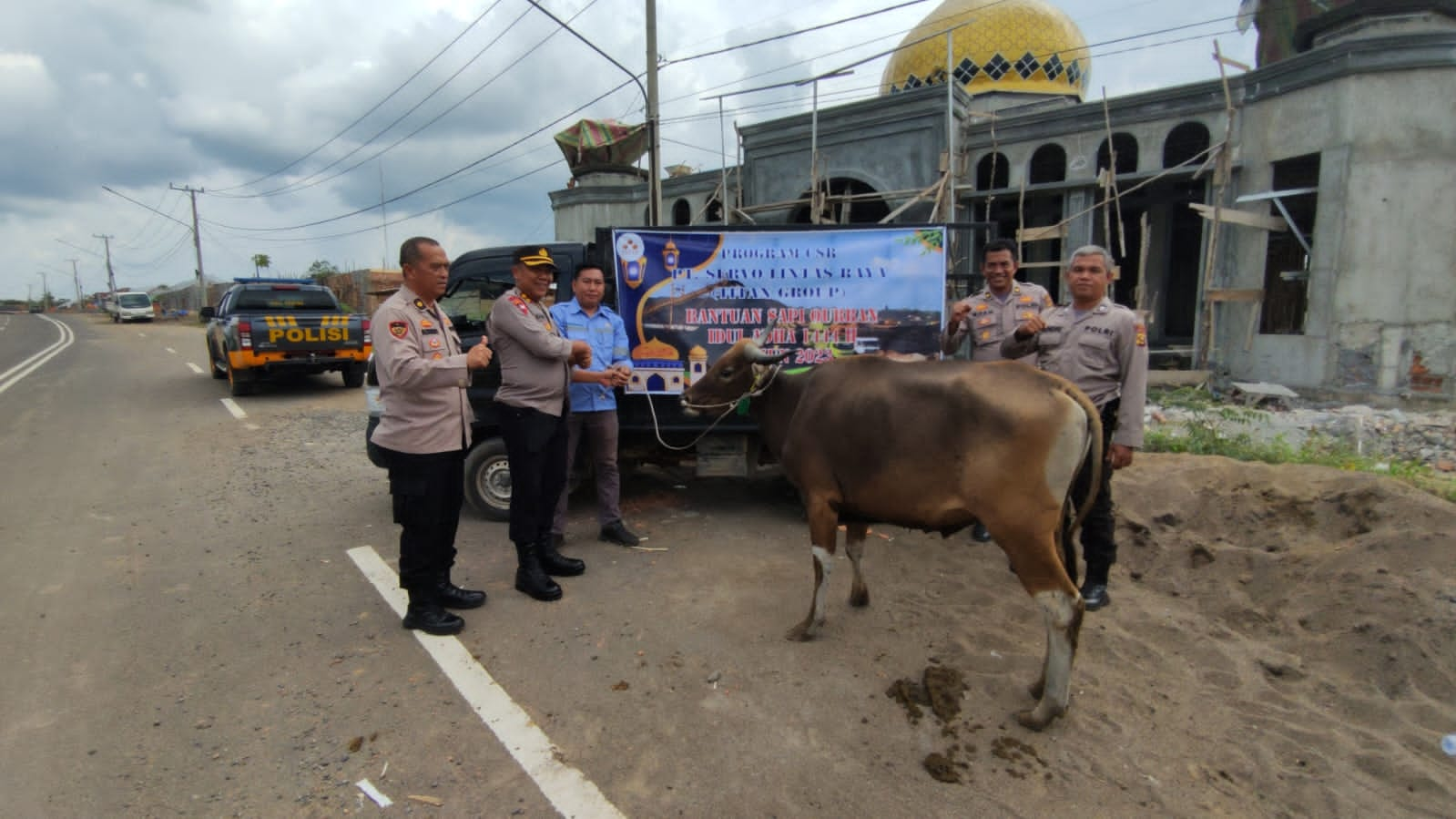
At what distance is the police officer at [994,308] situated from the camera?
15.3 feet

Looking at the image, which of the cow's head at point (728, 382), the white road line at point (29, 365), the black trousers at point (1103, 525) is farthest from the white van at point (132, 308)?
the black trousers at point (1103, 525)

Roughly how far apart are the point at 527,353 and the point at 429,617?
5.01 feet

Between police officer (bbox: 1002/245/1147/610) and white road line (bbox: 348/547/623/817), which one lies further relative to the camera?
police officer (bbox: 1002/245/1147/610)

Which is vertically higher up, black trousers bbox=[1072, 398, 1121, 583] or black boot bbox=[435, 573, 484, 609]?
black trousers bbox=[1072, 398, 1121, 583]

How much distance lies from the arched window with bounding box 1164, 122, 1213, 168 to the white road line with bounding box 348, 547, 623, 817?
1387 centimetres

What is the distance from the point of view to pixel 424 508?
375cm

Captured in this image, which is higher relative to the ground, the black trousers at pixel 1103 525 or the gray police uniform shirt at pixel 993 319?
the gray police uniform shirt at pixel 993 319

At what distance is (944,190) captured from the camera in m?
13.0

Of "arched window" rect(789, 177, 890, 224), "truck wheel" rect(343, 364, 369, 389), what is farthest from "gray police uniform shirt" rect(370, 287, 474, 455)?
"arched window" rect(789, 177, 890, 224)

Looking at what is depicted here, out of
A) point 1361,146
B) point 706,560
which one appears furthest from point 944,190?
point 706,560

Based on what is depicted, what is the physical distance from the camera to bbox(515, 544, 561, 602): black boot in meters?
4.25

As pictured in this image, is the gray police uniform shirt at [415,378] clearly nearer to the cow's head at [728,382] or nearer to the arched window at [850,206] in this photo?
the cow's head at [728,382]

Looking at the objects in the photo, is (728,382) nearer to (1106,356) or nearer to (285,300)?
(1106,356)

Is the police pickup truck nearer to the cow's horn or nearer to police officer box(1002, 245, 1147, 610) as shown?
the cow's horn
